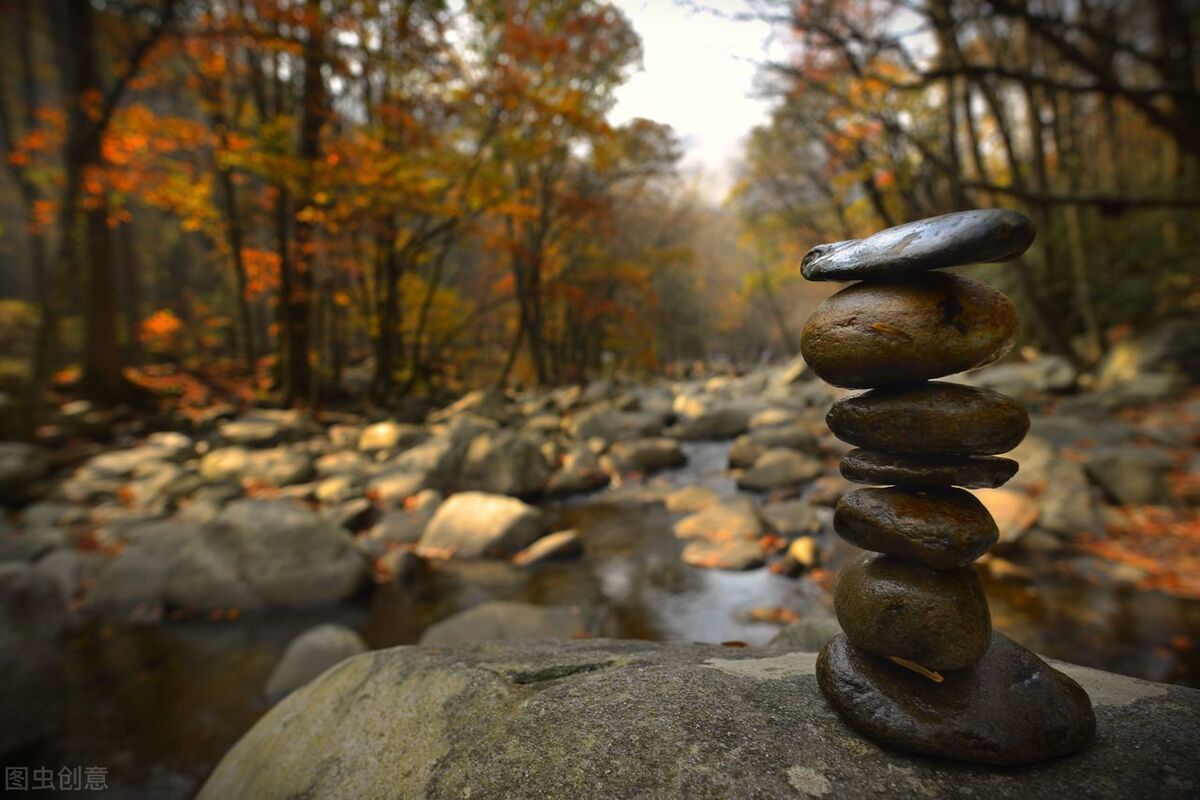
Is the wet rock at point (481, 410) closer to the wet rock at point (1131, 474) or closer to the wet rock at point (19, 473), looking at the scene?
the wet rock at point (19, 473)

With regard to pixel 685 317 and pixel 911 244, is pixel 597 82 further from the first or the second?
pixel 685 317

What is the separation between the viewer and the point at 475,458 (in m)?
8.27

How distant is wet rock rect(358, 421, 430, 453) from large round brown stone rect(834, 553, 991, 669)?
32.5 ft

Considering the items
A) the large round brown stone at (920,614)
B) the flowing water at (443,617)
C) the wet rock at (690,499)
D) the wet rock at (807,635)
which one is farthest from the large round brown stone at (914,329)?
the wet rock at (690,499)

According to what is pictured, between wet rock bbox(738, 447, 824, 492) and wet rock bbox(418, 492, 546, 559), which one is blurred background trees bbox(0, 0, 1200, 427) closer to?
wet rock bbox(738, 447, 824, 492)

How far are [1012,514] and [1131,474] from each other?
65.5 inches

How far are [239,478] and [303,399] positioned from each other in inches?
224

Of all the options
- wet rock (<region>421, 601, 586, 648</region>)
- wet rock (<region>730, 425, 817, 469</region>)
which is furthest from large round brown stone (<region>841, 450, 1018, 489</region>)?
wet rock (<region>730, 425, 817, 469</region>)

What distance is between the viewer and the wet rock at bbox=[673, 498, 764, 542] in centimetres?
638

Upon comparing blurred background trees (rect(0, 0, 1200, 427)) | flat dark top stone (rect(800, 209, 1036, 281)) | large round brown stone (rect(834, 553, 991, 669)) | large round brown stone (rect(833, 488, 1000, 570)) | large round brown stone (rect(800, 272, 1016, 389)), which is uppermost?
blurred background trees (rect(0, 0, 1200, 427))

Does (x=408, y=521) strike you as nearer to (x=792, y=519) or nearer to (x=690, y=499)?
(x=690, y=499)

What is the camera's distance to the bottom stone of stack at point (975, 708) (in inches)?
51.0

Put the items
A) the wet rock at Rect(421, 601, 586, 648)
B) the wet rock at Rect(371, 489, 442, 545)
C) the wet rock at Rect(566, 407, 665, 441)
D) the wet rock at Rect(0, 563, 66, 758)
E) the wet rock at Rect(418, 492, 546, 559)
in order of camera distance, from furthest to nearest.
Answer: the wet rock at Rect(566, 407, 665, 441)
the wet rock at Rect(371, 489, 442, 545)
the wet rock at Rect(418, 492, 546, 559)
the wet rock at Rect(421, 601, 586, 648)
the wet rock at Rect(0, 563, 66, 758)

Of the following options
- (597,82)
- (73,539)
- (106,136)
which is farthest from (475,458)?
(597,82)
